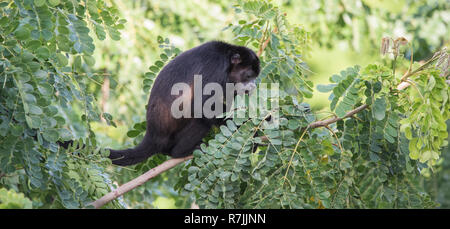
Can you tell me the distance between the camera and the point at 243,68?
4.27 meters

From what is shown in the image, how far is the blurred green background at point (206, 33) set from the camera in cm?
566

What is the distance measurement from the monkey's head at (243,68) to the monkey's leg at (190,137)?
662mm

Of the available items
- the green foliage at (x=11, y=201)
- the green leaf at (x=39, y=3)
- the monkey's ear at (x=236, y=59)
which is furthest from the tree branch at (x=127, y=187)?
the monkey's ear at (x=236, y=59)

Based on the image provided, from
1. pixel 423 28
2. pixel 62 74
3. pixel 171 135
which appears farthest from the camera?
pixel 423 28

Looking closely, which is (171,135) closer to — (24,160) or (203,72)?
(203,72)

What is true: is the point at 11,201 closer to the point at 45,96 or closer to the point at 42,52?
the point at 45,96

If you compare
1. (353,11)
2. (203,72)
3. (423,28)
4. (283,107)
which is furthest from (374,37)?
(283,107)

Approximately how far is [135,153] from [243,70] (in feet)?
4.12

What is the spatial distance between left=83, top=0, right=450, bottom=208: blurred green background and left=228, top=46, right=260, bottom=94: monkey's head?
0.87 meters

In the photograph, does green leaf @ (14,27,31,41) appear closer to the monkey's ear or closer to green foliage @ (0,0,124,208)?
green foliage @ (0,0,124,208)

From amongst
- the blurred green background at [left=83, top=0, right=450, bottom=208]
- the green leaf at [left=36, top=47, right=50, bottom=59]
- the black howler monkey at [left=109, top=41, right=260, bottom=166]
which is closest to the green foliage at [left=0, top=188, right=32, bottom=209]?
the green leaf at [left=36, top=47, right=50, bottom=59]

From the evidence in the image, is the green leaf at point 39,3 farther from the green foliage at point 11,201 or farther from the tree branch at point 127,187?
the tree branch at point 127,187

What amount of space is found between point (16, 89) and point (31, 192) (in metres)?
0.91

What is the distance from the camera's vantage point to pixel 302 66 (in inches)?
127
